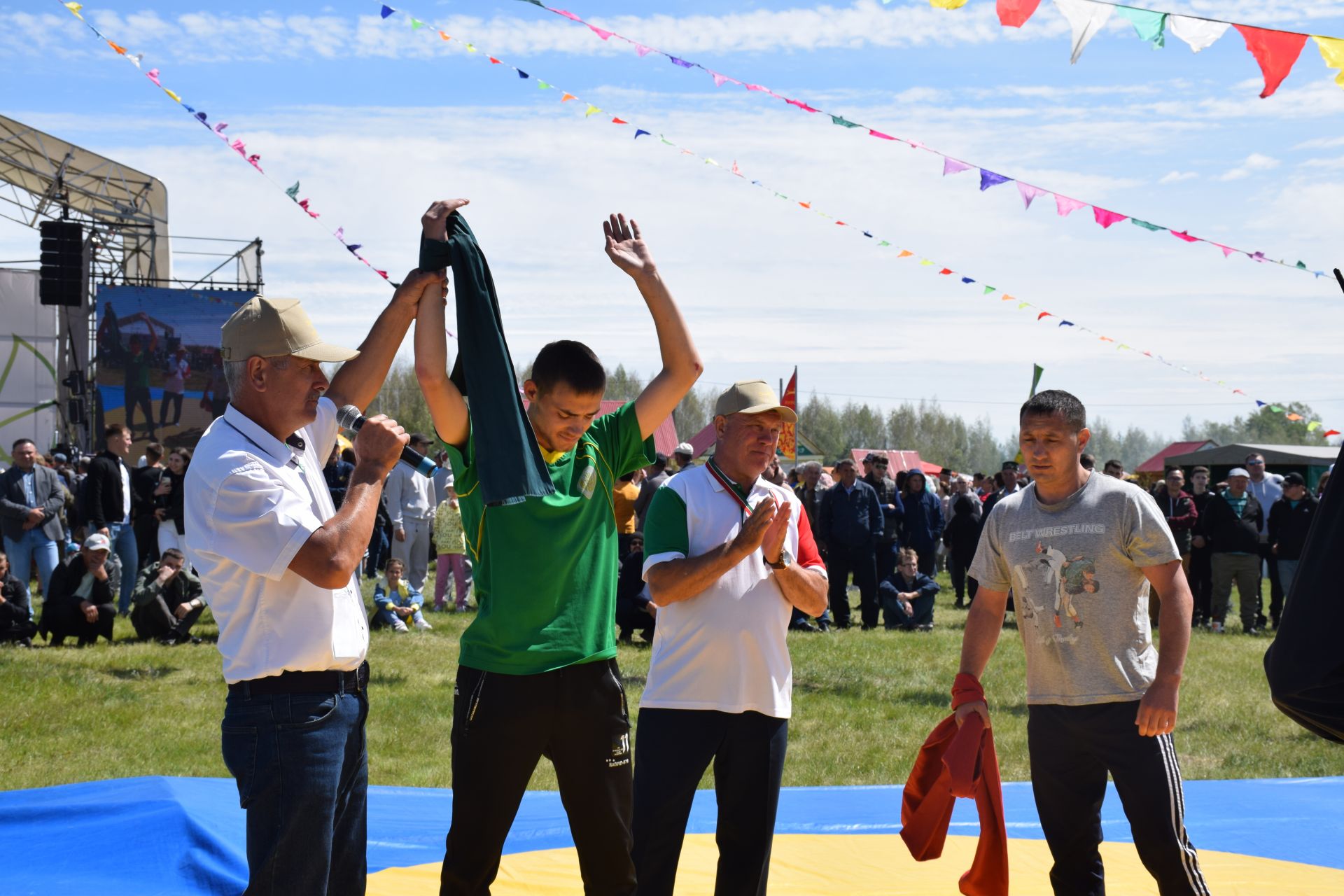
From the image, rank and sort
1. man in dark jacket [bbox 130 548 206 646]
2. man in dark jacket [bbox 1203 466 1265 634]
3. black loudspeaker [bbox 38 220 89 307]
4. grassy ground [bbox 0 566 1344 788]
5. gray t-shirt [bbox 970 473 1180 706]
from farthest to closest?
black loudspeaker [bbox 38 220 89 307], man in dark jacket [bbox 1203 466 1265 634], man in dark jacket [bbox 130 548 206 646], grassy ground [bbox 0 566 1344 788], gray t-shirt [bbox 970 473 1180 706]

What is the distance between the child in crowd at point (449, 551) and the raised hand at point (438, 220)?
30.3 ft

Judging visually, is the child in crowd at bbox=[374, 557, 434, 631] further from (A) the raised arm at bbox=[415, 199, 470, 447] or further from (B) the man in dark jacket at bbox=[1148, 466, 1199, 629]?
(A) the raised arm at bbox=[415, 199, 470, 447]

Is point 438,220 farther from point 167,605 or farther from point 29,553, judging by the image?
point 29,553

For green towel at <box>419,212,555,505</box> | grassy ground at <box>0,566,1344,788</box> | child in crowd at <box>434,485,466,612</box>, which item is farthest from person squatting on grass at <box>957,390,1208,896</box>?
child in crowd at <box>434,485,466,612</box>

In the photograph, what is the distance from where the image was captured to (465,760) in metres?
3.14

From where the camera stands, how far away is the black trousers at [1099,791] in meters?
3.54

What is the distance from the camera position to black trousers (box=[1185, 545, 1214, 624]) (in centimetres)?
1374

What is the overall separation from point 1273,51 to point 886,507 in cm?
1028

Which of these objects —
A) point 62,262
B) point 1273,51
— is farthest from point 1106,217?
point 62,262

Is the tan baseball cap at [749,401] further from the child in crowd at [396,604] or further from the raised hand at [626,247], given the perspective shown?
the child in crowd at [396,604]

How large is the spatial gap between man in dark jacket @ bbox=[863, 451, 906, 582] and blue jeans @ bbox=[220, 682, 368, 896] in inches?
481

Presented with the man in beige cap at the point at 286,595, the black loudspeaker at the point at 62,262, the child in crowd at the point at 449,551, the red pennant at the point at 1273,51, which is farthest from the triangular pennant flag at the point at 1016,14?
the black loudspeaker at the point at 62,262

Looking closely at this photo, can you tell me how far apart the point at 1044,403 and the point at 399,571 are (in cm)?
926

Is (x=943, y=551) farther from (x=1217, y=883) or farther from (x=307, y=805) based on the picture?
(x=307, y=805)
